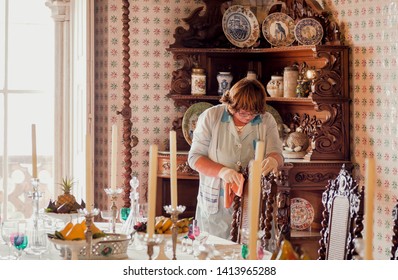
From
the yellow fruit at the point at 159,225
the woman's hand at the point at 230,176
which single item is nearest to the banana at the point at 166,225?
the yellow fruit at the point at 159,225

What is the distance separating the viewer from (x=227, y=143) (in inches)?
185

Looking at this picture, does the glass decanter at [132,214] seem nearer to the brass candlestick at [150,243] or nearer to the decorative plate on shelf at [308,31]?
the brass candlestick at [150,243]

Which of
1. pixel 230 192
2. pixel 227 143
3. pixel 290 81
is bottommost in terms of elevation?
pixel 230 192

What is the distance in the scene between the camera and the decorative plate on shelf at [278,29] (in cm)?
623

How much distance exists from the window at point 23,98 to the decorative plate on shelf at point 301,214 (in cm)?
190

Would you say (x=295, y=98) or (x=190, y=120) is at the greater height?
(x=295, y=98)

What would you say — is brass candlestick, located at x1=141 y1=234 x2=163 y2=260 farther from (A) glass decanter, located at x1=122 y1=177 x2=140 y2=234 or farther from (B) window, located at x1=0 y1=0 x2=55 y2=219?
(B) window, located at x1=0 y1=0 x2=55 y2=219

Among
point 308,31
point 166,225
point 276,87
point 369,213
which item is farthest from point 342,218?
point 276,87

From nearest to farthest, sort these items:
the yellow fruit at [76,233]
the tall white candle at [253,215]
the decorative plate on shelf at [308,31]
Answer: the tall white candle at [253,215]
the yellow fruit at [76,233]
the decorative plate on shelf at [308,31]

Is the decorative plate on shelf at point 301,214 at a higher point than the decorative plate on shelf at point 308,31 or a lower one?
lower

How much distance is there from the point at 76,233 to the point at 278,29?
11.5 ft

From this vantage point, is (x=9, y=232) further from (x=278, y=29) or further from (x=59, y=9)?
(x=59, y=9)
